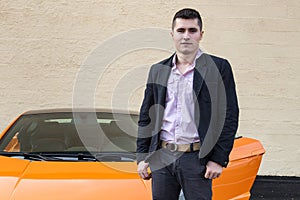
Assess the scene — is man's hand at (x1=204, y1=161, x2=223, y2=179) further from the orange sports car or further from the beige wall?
the beige wall

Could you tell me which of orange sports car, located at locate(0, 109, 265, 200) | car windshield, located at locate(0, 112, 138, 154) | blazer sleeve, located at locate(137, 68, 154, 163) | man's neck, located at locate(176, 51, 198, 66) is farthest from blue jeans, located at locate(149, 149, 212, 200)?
car windshield, located at locate(0, 112, 138, 154)

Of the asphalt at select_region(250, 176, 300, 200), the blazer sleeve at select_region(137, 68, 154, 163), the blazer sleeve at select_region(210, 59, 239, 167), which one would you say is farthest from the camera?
the asphalt at select_region(250, 176, 300, 200)

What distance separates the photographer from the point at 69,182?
9.76 feet

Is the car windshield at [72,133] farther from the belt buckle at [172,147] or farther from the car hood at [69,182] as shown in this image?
the belt buckle at [172,147]

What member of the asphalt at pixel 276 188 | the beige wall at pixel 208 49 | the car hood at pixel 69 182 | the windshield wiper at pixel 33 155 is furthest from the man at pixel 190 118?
the beige wall at pixel 208 49

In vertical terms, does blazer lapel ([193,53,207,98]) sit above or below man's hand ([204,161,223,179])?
above

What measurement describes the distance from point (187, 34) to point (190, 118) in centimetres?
47

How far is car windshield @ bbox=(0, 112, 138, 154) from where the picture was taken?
3809 millimetres

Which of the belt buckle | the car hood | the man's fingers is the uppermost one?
the belt buckle

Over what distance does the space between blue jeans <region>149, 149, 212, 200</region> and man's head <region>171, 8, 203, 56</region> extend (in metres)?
0.60

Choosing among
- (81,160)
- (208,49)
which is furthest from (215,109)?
(208,49)

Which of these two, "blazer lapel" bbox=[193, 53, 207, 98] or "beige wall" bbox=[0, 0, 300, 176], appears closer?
"blazer lapel" bbox=[193, 53, 207, 98]

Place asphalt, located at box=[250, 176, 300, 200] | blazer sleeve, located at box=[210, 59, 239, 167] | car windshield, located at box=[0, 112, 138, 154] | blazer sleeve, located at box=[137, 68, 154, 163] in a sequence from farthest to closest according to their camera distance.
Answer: asphalt, located at box=[250, 176, 300, 200] < car windshield, located at box=[0, 112, 138, 154] < blazer sleeve, located at box=[137, 68, 154, 163] < blazer sleeve, located at box=[210, 59, 239, 167]

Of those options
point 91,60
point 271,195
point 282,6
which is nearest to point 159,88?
point 271,195
